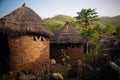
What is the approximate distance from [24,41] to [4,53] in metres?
1.56

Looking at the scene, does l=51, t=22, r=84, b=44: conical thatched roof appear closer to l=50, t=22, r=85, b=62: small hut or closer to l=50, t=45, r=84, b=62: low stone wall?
l=50, t=22, r=85, b=62: small hut

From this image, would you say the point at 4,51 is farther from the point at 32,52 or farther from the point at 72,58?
the point at 72,58

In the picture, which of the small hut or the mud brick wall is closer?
the mud brick wall

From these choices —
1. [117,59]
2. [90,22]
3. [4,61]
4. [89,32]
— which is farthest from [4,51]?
[90,22]

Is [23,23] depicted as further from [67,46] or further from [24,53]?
[67,46]

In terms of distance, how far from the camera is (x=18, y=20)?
11.0 meters

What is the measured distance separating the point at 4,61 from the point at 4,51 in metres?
0.66

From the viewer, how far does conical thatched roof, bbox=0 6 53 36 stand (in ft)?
34.1

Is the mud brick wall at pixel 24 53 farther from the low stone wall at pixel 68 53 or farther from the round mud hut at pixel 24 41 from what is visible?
the low stone wall at pixel 68 53

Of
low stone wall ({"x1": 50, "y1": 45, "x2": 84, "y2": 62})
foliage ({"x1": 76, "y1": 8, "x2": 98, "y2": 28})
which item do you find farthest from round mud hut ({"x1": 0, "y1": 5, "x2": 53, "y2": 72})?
foliage ({"x1": 76, "y1": 8, "x2": 98, "y2": 28})

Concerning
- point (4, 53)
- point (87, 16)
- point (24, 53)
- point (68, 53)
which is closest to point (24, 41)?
point (24, 53)

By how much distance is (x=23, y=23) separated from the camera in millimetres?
10844

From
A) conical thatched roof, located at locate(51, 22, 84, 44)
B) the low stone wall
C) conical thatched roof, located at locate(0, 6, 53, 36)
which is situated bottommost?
the low stone wall

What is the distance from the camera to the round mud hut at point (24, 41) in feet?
33.8
